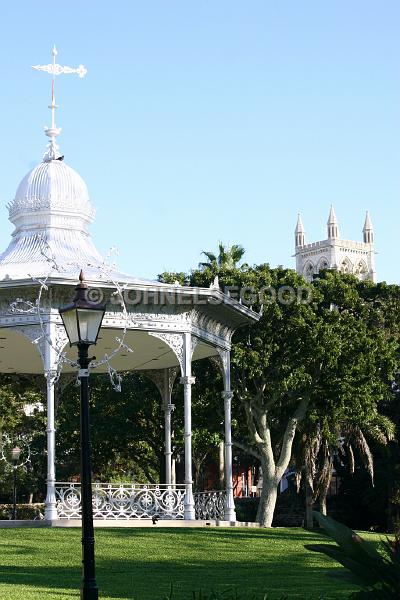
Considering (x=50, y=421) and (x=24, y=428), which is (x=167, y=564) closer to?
(x=50, y=421)

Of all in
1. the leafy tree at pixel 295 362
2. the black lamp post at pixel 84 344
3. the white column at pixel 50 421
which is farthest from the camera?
the leafy tree at pixel 295 362

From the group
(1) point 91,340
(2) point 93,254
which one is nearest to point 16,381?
(2) point 93,254

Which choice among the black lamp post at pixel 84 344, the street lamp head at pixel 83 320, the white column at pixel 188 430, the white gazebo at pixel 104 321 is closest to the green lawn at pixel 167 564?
the white column at pixel 188 430

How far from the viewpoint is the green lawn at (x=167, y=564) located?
15.0 meters

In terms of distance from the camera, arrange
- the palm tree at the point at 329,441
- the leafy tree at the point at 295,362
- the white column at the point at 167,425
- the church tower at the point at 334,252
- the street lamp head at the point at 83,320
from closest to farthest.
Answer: the street lamp head at the point at 83,320 → the white column at the point at 167,425 → the leafy tree at the point at 295,362 → the palm tree at the point at 329,441 → the church tower at the point at 334,252

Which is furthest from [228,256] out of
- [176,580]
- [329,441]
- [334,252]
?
[334,252]

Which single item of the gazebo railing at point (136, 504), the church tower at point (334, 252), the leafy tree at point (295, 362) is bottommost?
the gazebo railing at point (136, 504)

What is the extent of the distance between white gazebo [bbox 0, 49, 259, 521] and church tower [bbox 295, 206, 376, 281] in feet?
509

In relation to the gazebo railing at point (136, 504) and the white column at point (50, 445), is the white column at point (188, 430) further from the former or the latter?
the white column at point (50, 445)

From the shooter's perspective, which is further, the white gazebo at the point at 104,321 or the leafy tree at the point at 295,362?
the leafy tree at the point at 295,362

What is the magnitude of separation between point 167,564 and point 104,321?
8.38m

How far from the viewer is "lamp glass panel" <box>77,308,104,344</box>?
1126cm

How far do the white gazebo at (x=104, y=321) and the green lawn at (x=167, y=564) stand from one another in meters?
3.44

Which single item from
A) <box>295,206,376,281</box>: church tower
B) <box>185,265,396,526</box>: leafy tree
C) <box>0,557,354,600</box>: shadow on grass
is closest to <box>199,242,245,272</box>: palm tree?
<box>185,265,396,526</box>: leafy tree
